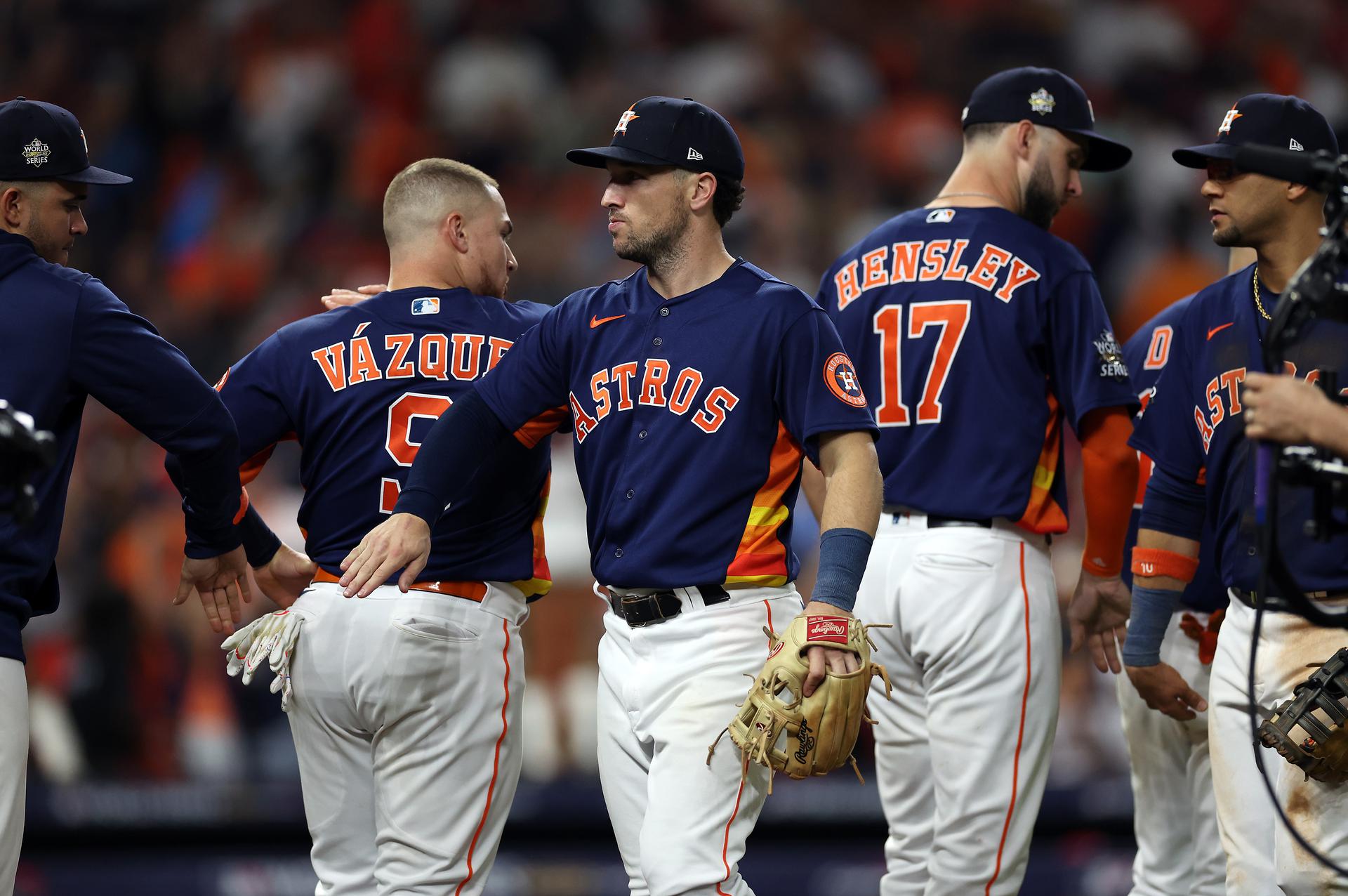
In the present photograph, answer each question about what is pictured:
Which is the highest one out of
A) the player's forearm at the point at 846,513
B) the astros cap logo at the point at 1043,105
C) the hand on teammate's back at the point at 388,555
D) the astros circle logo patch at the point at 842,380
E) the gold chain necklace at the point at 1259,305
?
the astros cap logo at the point at 1043,105

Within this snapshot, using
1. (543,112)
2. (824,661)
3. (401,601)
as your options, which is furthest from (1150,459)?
(543,112)

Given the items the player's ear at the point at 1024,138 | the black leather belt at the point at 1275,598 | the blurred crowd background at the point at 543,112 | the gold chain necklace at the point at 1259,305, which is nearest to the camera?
the black leather belt at the point at 1275,598

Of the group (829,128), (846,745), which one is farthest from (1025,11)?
(846,745)

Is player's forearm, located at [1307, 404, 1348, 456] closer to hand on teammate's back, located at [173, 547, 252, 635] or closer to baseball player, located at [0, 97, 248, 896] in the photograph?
baseball player, located at [0, 97, 248, 896]

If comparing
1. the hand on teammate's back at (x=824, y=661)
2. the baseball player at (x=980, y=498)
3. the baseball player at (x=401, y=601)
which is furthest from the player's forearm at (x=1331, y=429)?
the baseball player at (x=401, y=601)

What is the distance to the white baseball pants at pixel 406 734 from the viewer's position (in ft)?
14.0

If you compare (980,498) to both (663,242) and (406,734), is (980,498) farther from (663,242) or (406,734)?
(406,734)

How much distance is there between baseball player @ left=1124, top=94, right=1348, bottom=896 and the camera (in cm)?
384

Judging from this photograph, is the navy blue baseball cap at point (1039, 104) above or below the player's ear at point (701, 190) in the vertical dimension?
above

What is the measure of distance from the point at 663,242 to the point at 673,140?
9.8 inches

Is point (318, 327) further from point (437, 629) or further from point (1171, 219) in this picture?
point (1171, 219)

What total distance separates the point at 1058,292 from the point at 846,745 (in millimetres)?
1763

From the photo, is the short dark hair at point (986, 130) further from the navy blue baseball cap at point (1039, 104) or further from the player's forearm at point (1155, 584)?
the player's forearm at point (1155, 584)

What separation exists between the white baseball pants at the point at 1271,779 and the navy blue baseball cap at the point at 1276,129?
1200mm
